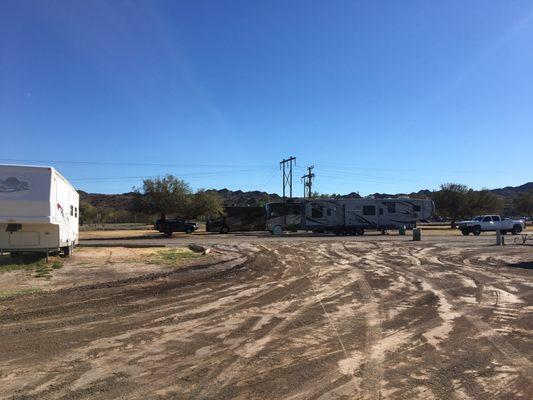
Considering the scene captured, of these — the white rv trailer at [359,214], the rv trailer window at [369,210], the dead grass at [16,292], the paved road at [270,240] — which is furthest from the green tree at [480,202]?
the dead grass at [16,292]

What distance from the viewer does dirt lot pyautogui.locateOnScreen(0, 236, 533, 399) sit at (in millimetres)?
5301

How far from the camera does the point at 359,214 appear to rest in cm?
4509

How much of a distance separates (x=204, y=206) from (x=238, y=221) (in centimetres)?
463

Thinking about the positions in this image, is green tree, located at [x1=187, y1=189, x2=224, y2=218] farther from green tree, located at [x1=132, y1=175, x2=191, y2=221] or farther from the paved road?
the paved road

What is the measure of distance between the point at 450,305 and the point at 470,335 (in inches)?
106

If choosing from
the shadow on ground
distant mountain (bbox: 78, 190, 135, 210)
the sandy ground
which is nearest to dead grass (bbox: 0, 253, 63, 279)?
the sandy ground

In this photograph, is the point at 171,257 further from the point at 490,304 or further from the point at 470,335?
the point at 470,335

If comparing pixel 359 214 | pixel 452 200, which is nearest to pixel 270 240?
pixel 359 214

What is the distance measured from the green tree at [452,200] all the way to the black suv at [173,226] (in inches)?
1325

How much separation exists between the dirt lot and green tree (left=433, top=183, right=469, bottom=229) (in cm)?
5357

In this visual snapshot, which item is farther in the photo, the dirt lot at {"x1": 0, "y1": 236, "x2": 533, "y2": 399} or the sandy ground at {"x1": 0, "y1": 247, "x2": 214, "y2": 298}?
the sandy ground at {"x1": 0, "y1": 247, "x2": 214, "y2": 298}

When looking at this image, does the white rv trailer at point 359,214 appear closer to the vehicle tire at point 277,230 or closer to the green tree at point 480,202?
the vehicle tire at point 277,230

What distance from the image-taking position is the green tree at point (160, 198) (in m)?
49.9

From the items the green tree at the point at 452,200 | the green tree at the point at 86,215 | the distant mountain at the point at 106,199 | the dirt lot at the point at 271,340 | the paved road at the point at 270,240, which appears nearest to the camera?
the dirt lot at the point at 271,340
